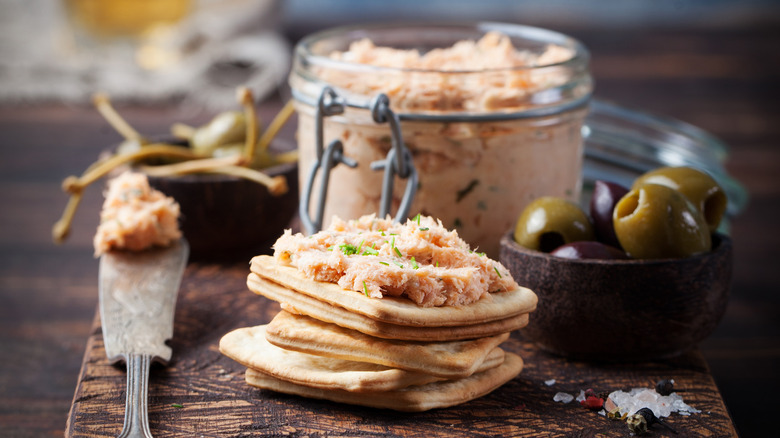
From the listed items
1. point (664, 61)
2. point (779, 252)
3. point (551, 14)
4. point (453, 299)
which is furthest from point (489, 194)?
point (551, 14)

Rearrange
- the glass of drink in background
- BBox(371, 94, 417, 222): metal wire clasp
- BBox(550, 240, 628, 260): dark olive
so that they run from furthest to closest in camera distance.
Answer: the glass of drink in background
BBox(371, 94, 417, 222): metal wire clasp
BBox(550, 240, 628, 260): dark olive

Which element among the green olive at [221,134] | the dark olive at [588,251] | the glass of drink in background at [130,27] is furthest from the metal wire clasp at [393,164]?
the glass of drink in background at [130,27]

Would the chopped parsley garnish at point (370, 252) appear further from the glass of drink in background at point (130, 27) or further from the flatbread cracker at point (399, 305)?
the glass of drink in background at point (130, 27)

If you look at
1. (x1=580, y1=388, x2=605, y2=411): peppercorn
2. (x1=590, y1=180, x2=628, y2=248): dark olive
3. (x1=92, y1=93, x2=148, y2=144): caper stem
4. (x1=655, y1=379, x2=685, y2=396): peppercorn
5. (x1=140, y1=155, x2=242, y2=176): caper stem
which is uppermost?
(x1=590, y1=180, x2=628, y2=248): dark olive

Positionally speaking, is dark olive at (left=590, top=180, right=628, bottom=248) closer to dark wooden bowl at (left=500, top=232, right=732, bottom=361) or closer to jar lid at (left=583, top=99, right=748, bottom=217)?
dark wooden bowl at (left=500, top=232, right=732, bottom=361)

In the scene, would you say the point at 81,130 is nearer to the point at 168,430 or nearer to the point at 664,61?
the point at 168,430

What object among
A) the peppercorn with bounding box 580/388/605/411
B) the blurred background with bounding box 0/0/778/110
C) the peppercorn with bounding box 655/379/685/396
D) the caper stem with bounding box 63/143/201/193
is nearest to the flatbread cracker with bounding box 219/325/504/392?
the peppercorn with bounding box 580/388/605/411

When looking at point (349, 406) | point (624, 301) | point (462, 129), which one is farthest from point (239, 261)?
point (624, 301)
